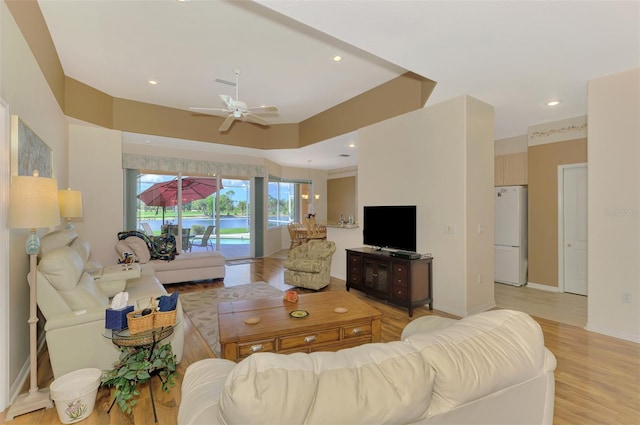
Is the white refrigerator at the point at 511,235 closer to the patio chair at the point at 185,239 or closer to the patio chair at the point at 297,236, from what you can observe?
the patio chair at the point at 297,236

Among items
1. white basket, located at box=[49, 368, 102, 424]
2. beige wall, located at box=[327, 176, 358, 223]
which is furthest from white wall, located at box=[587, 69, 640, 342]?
beige wall, located at box=[327, 176, 358, 223]

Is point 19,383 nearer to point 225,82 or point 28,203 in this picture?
point 28,203

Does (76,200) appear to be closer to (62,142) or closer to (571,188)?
(62,142)

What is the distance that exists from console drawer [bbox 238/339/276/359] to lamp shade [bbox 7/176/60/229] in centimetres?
161

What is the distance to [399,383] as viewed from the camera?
2.77ft

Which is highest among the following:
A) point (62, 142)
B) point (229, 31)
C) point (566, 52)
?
point (229, 31)

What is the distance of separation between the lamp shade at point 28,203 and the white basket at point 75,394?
107 centimetres

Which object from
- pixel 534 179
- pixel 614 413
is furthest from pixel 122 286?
pixel 534 179

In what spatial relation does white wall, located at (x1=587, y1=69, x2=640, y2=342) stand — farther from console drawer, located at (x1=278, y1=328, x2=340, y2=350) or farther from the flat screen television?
console drawer, located at (x1=278, y1=328, x2=340, y2=350)

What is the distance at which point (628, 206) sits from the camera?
3254 mm

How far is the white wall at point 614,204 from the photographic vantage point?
321 cm

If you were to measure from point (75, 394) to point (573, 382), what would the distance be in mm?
3692

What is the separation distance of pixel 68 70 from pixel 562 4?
5.94 m

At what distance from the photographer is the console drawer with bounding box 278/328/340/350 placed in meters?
2.49
